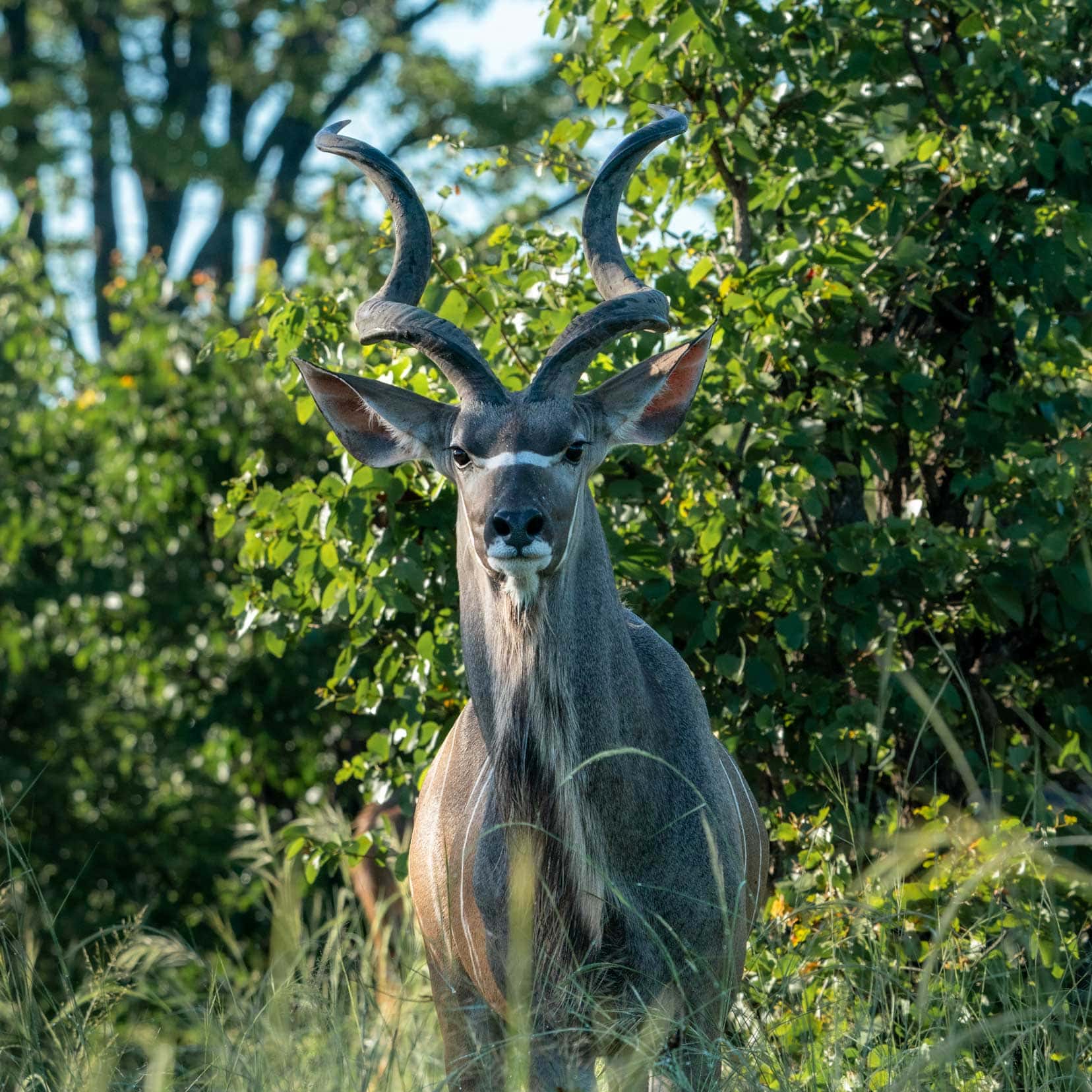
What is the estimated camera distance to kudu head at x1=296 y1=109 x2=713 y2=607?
345 cm

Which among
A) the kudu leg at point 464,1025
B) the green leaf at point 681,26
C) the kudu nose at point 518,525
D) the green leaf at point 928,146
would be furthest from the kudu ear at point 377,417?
the green leaf at point 928,146

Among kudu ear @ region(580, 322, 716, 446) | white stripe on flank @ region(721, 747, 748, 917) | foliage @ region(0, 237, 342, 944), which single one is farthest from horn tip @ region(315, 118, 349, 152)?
foliage @ region(0, 237, 342, 944)

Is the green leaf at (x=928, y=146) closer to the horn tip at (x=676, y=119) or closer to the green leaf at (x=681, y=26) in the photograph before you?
the green leaf at (x=681, y=26)

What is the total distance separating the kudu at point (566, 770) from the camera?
11.3ft

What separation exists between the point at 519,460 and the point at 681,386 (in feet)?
2.23

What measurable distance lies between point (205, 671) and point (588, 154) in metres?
3.65

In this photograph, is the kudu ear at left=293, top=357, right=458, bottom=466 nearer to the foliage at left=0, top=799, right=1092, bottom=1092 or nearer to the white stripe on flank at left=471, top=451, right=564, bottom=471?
the white stripe on flank at left=471, top=451, right=564, bottom=471

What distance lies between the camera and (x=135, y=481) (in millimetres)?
7941

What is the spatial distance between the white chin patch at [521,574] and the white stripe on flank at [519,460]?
0.74 feet

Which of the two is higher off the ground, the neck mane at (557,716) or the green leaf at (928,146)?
the green leaf at (928,146)

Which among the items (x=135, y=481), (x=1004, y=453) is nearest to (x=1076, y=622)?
(x=1004, y=453)

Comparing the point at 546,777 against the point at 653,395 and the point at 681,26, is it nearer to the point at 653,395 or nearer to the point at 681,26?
the point at 653,395

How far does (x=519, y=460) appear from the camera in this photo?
350cm

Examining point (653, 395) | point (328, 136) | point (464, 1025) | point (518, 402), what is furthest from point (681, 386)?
point (464, 1025)
